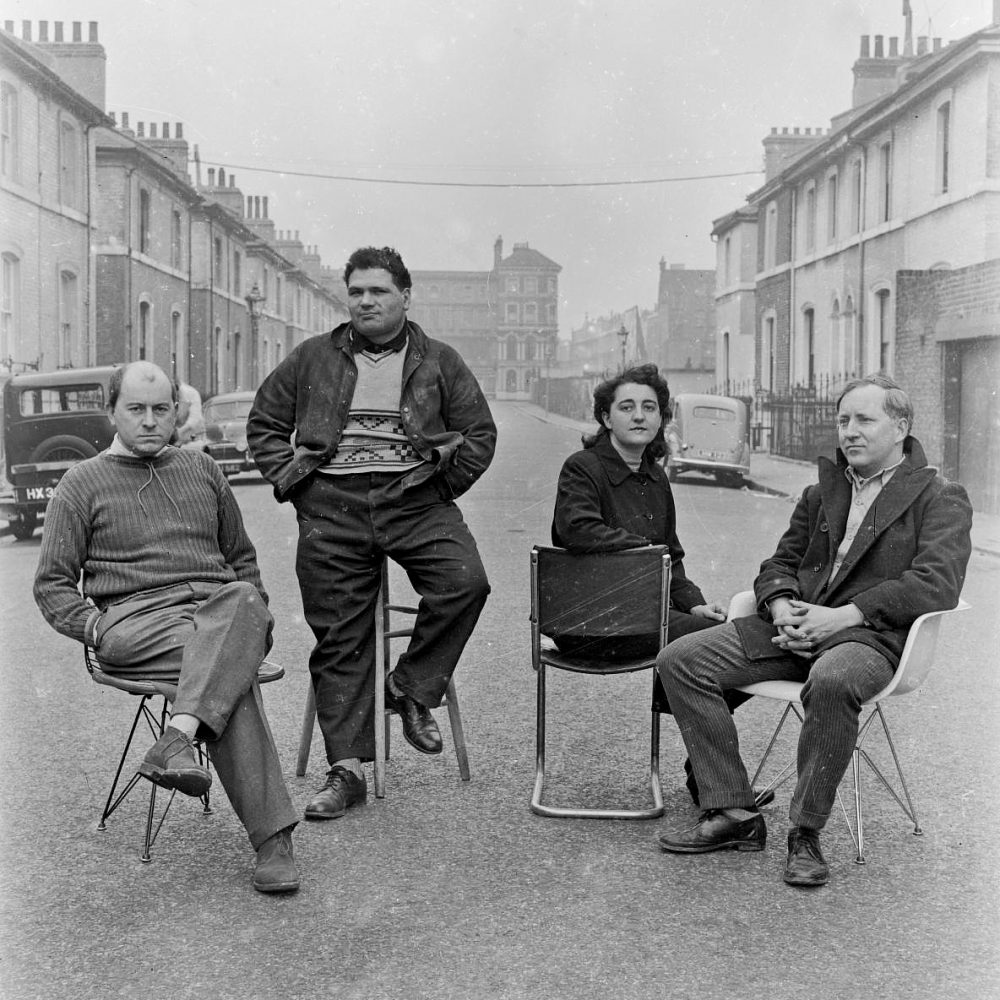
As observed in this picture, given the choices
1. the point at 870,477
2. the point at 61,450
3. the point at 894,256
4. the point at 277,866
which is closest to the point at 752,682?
the point at 870,477

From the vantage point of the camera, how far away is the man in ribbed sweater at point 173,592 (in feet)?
12.1

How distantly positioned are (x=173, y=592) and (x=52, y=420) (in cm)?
1129

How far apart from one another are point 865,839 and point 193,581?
242cm

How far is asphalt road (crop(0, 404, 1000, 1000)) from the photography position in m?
3.04

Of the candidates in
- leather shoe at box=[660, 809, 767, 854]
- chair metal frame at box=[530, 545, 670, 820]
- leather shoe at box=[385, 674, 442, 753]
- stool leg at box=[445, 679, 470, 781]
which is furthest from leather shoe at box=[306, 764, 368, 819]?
leather shoe at box=[660, 809, 767, 854]

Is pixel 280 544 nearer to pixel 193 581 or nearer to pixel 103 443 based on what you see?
pixel 103 443

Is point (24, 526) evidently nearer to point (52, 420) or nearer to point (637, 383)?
point (52, 420)

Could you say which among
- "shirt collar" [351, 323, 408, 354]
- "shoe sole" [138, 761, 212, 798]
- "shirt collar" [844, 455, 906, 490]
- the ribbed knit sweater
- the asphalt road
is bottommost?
the asphalt road

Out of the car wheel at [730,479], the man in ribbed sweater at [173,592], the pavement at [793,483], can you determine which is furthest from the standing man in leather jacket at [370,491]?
the car wheel at [730,479]

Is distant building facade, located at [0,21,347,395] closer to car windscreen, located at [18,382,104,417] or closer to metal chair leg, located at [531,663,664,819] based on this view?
car windscreen, located at [18,382,104,417]

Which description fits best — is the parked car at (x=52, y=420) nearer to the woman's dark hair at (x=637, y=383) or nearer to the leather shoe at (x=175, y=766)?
the woman's dark hair at (x=637, y=383)

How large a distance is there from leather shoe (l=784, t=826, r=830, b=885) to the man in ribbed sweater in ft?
4.92

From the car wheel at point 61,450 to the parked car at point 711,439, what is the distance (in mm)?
11273

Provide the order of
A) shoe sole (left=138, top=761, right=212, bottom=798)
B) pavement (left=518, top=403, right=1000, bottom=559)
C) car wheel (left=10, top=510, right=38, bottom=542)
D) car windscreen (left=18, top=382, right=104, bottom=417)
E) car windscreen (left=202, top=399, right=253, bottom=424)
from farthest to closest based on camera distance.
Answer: car windscreen (left=202, top=399, right=253, bottom=424)
car windscreen (left=18, top=382, right=104, bottom=417)
car wheel (left=10, top=510, right=38, bottom=542)
pavement (left=518, top=403, right=1000, bottom=559)
shoe sole (left=138, top=761, right=212, bottom=798)
